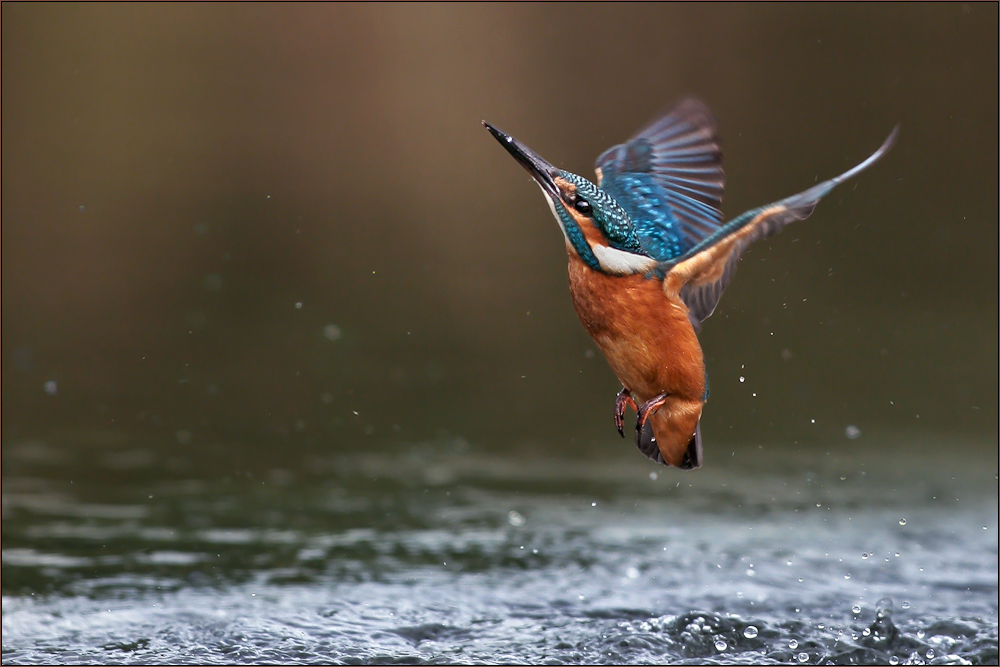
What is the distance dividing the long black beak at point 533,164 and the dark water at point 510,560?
44.0 inches

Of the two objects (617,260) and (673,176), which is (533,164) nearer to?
(617,260)

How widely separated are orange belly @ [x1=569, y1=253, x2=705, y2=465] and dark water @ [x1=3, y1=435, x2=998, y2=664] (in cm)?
68

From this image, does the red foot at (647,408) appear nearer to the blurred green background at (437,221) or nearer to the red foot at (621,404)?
the red foot at (621,404)

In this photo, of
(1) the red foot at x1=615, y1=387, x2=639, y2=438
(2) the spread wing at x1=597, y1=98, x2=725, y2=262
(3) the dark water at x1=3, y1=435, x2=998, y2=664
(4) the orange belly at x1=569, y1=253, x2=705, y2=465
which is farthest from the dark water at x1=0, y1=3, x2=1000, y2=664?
(2) the spread wing at x1=597, y1=98, x2=725, y2=262

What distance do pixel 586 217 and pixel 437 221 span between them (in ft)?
20.5

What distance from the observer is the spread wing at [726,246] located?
103 inches

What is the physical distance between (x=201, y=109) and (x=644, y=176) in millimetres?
8331

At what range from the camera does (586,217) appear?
9.46 feet

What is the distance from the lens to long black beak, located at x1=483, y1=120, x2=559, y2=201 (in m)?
2.84

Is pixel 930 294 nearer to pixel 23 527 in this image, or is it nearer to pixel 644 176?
pixel 644 176

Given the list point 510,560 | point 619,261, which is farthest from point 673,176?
point 510,560

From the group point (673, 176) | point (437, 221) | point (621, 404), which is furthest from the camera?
point (437, 221)

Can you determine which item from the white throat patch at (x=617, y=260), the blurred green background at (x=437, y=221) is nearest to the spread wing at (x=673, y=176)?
the white throat patch at (x=617, y=260)

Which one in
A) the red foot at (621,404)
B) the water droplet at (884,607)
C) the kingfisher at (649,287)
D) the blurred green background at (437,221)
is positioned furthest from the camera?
the blurred green background at (437,221)
